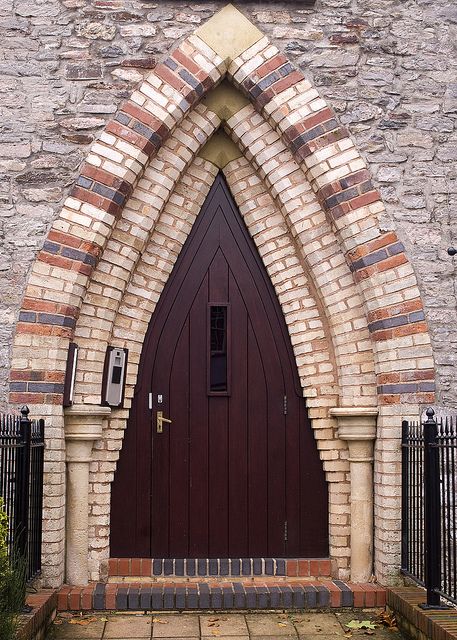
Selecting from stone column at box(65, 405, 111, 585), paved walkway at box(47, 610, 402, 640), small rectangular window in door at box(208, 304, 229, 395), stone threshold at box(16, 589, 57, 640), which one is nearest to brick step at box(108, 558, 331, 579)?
stone column at box(65, 405, 111, 585)

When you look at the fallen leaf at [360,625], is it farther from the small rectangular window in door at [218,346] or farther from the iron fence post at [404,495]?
the small rectangular window in door at [218,346]

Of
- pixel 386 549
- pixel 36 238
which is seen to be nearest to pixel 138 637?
pixel 386 549

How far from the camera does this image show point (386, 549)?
6004 millimetres

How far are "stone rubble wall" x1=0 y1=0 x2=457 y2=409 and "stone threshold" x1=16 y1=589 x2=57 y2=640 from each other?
1641mm

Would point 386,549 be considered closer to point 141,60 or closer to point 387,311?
point 387,311

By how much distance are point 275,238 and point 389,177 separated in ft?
3.50

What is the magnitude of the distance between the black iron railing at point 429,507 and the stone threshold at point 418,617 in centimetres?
11

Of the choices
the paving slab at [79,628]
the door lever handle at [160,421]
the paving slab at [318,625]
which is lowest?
the paving slab at [318,625]

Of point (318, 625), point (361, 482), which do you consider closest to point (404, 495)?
point (361, 482)

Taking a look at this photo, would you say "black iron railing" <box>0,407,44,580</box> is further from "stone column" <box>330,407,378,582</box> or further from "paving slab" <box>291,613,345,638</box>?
"stone column" <box>330,407,378,582</box>

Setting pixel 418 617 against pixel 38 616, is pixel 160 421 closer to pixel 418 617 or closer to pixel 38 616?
pixel 38 616

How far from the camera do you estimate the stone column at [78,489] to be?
238 inches

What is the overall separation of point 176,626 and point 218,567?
0.84 meters

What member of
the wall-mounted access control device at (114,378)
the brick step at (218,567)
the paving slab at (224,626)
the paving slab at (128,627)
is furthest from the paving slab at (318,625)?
the wall-mounted access control device at (114,378)
